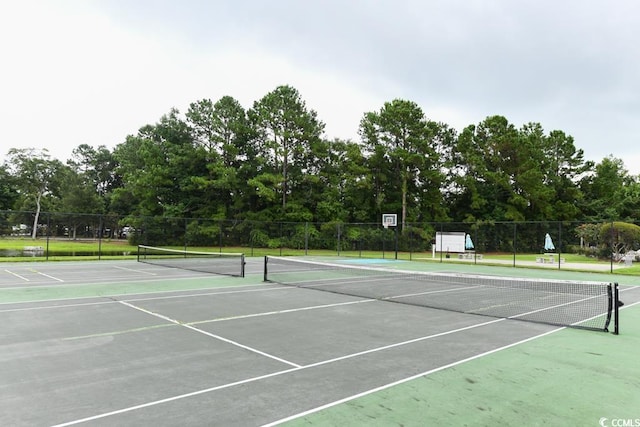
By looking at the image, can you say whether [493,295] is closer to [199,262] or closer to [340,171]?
[199,262]

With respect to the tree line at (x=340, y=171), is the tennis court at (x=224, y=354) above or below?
below

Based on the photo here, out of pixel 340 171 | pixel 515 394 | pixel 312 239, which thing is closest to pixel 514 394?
pixel 515 394

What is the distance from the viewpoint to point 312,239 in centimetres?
3703

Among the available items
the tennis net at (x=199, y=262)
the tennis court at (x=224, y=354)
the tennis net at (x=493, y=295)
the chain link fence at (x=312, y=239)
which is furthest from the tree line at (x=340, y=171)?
the tennis court at (x=224, y=354)

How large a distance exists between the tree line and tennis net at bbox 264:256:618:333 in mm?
25828

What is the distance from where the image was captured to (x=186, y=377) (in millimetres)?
4469

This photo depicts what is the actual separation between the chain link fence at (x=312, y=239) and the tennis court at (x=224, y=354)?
1608 cm

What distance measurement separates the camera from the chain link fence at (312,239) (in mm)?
23641

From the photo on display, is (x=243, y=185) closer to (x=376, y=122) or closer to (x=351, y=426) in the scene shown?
(x=376, y=122)

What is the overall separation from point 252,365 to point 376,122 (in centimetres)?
4131

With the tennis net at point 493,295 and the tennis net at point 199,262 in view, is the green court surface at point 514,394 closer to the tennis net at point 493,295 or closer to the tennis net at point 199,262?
the tennis net at point 493,295

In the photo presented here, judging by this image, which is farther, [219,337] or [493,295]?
[493,295]

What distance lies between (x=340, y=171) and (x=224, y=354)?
1591 inches

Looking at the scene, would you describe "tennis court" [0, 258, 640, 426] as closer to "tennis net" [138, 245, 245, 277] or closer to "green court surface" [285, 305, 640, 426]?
"green court surface" [285, 305, 640, 426]
